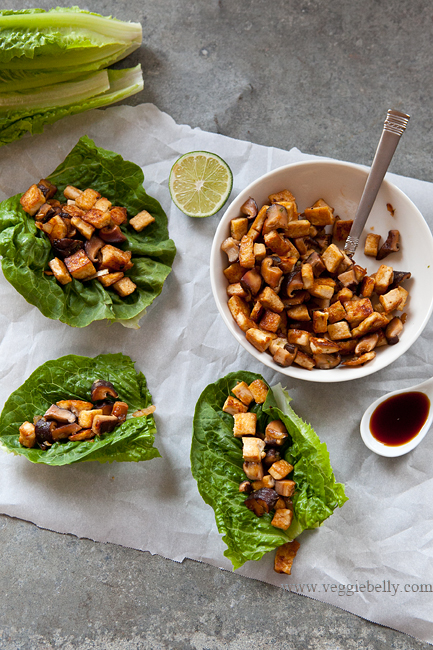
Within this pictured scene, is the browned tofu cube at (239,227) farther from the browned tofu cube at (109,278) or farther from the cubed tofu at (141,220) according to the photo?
the browned tofu cube at (109,278)

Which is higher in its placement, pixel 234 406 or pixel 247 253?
pixel 247 253

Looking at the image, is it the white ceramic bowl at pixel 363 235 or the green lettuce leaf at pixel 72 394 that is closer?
the white ceramic bowl at pixel 363 235

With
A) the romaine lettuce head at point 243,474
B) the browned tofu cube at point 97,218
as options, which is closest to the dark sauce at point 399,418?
the romaine lettuce head at point 243,474

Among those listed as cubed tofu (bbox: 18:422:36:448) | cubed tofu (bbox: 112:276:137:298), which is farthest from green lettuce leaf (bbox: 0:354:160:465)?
cubed tofu (bbox: 112:276:137:298)

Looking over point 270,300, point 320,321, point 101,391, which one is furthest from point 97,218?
point 320,321

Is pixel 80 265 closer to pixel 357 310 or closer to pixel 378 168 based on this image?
pixel 357 310

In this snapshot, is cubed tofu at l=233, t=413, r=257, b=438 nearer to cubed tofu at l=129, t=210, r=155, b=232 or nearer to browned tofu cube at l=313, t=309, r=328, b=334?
browned tofu cube at l=313, t=309, r=328, b=334

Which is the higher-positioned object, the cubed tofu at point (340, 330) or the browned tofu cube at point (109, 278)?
the cubed tofu at point (340, 330)

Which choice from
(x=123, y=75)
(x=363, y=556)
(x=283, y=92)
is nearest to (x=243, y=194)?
(x=283, y=92)

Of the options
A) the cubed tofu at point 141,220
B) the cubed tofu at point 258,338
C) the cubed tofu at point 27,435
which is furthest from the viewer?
the cubed tofu at point 141,220
